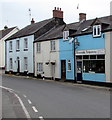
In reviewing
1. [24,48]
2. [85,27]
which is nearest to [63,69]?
[85,27]

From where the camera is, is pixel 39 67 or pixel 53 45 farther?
pixel 39 67

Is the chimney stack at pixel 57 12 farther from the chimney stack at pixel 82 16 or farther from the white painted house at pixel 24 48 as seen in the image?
the chimney stack at pixel 82 16

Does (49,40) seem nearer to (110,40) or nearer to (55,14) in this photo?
(55,14)

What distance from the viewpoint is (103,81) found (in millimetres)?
21375

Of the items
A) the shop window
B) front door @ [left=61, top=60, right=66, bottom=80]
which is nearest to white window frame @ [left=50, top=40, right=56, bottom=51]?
front door @ [left=61, top=60, right=66, bottom=80]

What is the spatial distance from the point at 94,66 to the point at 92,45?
2117mm

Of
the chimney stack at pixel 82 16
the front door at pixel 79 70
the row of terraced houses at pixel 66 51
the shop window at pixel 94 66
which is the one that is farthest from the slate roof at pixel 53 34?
the shop window at pixel 94 66

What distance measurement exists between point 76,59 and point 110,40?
5.56 m

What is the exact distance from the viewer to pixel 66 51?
26891 millimetres

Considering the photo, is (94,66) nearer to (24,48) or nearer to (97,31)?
(97,31)

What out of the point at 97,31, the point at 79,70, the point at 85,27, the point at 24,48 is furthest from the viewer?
the point at 24,48

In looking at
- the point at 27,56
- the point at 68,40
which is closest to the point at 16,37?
the point at 27,56

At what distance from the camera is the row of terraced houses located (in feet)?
71.3

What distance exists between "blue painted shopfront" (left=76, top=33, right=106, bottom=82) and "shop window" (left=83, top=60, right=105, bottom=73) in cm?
32
